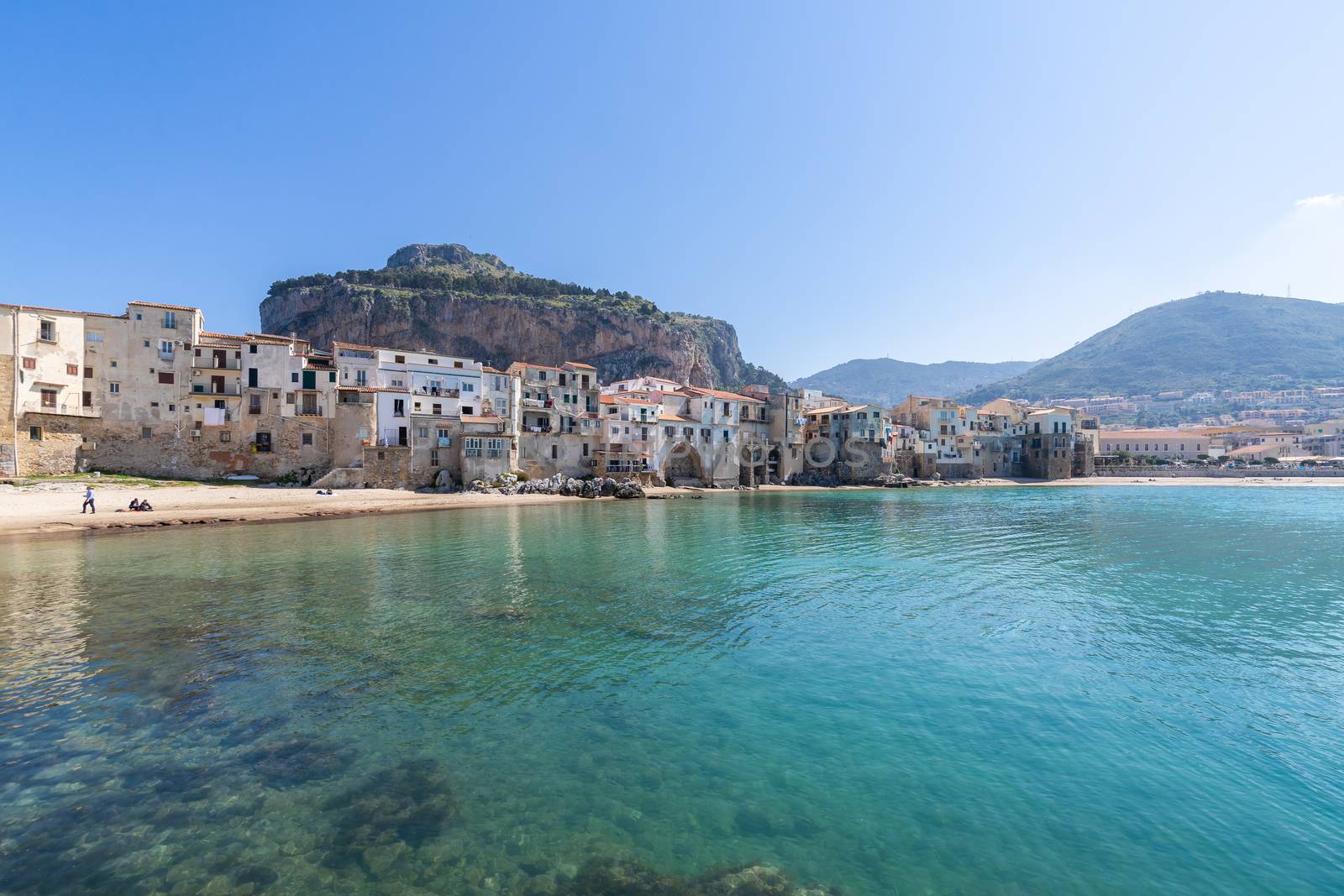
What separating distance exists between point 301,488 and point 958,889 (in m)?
56.1

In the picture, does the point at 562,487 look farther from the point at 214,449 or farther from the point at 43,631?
the point at 43,631

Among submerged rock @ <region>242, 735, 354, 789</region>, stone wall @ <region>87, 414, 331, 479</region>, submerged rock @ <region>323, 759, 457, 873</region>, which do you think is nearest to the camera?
submerged rock @ <region>323, 759, 457, 873</region>

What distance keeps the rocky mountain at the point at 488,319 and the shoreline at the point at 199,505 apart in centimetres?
6626

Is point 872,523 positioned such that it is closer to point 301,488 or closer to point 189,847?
point 189,847

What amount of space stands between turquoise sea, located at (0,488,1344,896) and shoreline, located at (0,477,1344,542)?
1329 centimetres

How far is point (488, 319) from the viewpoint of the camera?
117500 millimetres

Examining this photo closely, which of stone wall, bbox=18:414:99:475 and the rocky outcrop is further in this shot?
the rocky outcrop

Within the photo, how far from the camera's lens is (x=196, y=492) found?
44156mm

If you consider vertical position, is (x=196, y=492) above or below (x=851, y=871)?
above

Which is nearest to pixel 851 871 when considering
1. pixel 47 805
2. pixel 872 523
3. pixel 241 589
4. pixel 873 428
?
pixel 47 805

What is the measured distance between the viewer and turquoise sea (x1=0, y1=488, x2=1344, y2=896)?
699 cm

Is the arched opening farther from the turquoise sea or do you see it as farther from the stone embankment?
A: the stone embankment

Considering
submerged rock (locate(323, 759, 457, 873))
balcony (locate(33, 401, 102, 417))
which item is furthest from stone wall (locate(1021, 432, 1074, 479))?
balcony (locate(33, 401, 102, 417))

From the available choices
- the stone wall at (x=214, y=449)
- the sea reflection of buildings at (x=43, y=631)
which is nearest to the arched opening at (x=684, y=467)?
the stone wall at (x=214, y=449)
